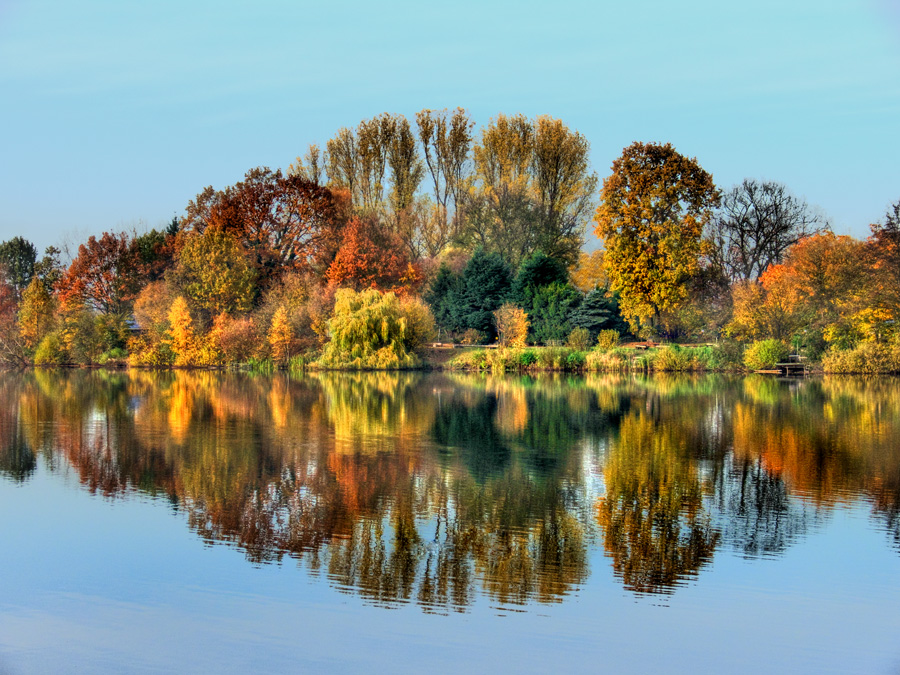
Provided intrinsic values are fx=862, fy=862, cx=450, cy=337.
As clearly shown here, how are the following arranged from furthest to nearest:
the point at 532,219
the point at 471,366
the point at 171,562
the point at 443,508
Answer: the point at 532,219
the point at 471,366
the point at 443,508
the point at 171,562

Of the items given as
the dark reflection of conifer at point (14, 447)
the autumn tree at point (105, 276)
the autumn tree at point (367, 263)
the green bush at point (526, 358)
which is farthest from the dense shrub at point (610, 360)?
the autumn tree at point (105, 276)

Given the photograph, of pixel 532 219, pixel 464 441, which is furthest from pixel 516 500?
pixel 532 219

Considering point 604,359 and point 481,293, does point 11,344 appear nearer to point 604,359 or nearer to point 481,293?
point 481,293

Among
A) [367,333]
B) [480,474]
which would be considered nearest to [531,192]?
[367,333]

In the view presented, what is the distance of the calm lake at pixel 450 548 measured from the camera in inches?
236

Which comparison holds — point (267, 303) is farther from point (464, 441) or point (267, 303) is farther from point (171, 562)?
point (171, 562)

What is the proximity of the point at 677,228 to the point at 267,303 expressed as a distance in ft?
68.3

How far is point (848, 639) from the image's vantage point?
20.0 ft

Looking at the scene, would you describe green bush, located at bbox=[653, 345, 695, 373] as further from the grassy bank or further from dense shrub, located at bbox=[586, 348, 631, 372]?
dense shrub, located at bbox=[586, 348, 631, 372]

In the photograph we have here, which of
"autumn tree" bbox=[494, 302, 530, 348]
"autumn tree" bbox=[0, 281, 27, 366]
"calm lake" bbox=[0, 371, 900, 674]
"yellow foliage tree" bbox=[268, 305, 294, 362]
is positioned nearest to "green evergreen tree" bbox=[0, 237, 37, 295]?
"autumn tree" bbox=[0, 281, 27, 366]

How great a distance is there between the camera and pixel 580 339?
41.2m

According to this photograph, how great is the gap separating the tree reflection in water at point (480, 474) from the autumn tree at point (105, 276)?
2632 centimetres

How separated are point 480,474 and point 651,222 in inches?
1267

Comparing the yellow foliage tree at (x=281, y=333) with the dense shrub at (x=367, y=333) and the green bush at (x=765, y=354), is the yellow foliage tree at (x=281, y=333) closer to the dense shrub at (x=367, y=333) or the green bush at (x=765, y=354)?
the dense shrub at (x=367, y=333)
